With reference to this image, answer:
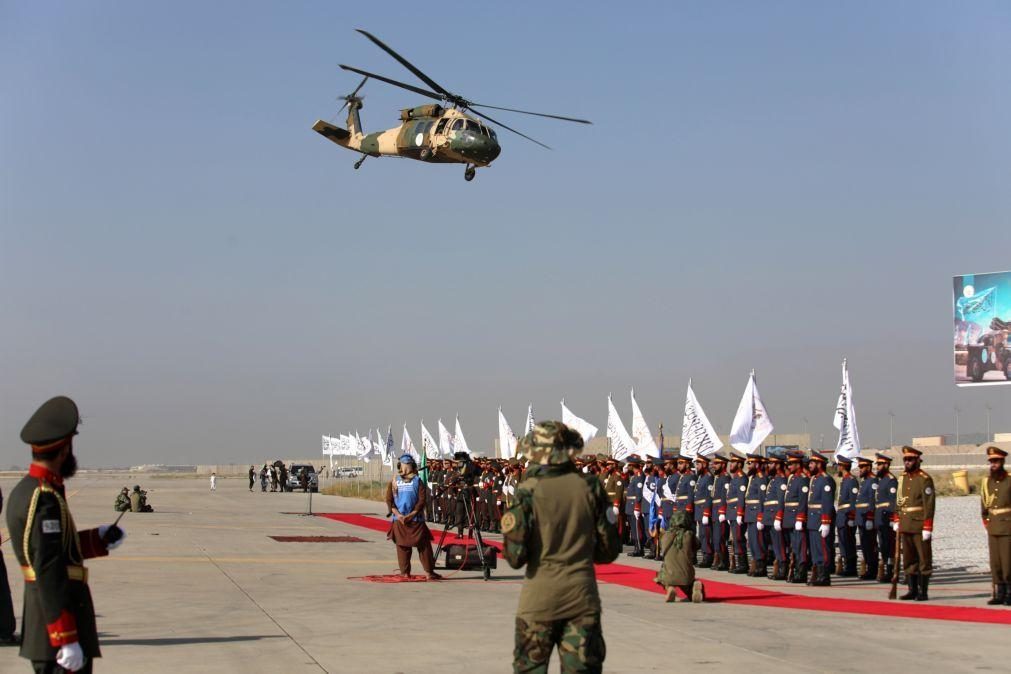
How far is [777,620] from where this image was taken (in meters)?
12.8

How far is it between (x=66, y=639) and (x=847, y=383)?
16.4m

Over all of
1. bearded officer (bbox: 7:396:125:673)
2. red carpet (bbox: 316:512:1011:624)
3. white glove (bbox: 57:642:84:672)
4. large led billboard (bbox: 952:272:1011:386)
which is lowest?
red carpet (bbox: 316:512:1011:624)

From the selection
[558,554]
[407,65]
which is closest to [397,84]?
[407,65]

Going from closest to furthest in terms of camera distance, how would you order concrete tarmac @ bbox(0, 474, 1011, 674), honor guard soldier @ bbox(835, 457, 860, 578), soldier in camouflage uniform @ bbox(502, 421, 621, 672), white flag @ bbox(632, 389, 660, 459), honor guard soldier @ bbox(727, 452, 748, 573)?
1. soldier in camouflage uniform @ bbox(502, 421, 621, 672)
2. concrete tarmac @ bbox(0, 474, 1011, 674)
3. honor guard soldier @ bbox(835, 457, 860, 578)
4. honor guard soldier @ bbox(727, 452, 748, 573)
5. white flag @ bbox(632, 389, 660, 459)

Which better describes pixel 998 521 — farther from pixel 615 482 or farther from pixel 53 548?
pixel 53 548

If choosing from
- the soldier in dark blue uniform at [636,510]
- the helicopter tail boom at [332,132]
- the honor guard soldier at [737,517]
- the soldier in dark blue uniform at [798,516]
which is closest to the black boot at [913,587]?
the soldier in dark blue uniform at [798,516]

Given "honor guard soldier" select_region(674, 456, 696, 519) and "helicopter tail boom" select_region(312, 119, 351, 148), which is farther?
"helicopter tail boom" select_region(312, 119, 351, 148)

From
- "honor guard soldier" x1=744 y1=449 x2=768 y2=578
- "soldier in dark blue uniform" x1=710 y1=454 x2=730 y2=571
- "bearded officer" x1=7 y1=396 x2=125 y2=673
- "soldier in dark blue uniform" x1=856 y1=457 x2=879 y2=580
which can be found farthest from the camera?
"soldier in dark blue uniform" x1=710 y1=454 x2=730 y2=571

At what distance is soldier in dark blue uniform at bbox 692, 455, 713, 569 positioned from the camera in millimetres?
19625

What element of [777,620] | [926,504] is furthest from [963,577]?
[777,620]

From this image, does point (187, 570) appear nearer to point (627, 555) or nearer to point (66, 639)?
point (627, 555)

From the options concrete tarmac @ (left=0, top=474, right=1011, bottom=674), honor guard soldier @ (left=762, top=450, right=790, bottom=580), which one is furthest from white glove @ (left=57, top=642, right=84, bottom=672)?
honor guard soldier @ (left=762, top=450, right=790, bottom=580)

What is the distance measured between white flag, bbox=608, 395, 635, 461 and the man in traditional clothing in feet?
38.2

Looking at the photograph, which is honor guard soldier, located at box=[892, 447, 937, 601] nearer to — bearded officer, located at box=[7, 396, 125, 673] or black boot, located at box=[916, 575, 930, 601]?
black boot, located at box=[916, 575, 930, 601]
